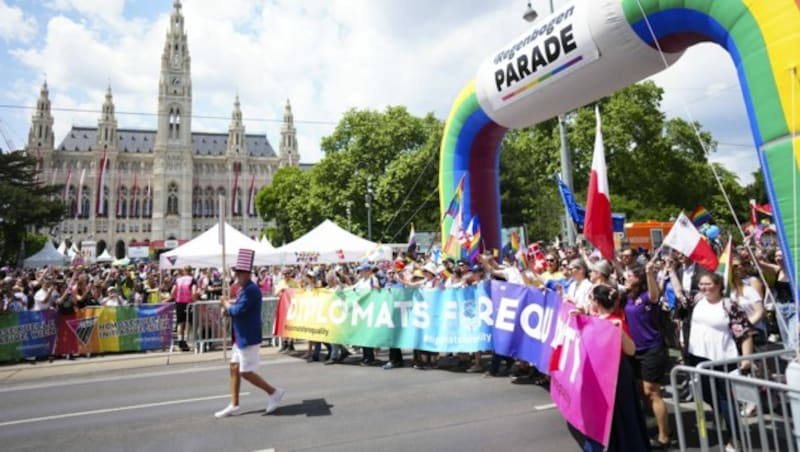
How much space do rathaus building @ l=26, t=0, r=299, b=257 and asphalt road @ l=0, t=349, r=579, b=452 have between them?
9591 cm

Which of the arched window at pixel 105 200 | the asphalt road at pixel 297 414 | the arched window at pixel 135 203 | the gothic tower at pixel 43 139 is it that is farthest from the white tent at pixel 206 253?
the gothic tower at pixel 43 139

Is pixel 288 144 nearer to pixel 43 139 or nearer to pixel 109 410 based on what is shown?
pixel 43 139

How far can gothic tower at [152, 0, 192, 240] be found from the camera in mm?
100875

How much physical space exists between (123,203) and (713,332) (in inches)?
4646

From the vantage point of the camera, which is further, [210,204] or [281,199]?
[210,204]

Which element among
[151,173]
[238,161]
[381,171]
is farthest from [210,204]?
[381,171]

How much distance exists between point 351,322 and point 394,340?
3.48ft

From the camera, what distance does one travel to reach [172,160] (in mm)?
101250

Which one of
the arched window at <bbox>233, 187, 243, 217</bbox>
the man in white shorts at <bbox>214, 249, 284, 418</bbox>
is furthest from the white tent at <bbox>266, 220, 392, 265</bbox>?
the arched window at <bbox>233, 187, 243, 217</bbox>

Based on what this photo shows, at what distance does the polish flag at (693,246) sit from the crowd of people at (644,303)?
0.82ft

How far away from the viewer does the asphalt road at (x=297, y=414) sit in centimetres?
535

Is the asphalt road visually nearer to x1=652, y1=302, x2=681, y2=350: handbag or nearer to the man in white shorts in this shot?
the man in white shorts

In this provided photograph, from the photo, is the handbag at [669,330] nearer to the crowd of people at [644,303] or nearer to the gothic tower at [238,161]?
the crowd of people at [644,303]

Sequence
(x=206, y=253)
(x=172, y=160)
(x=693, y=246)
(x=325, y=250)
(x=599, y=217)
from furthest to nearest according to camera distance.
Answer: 1. (x=172, y=160)
2. (x=325, y=250)
3. (x=206, y=253)
4. (x=693, y=246)
5. (x=599, y=217)
